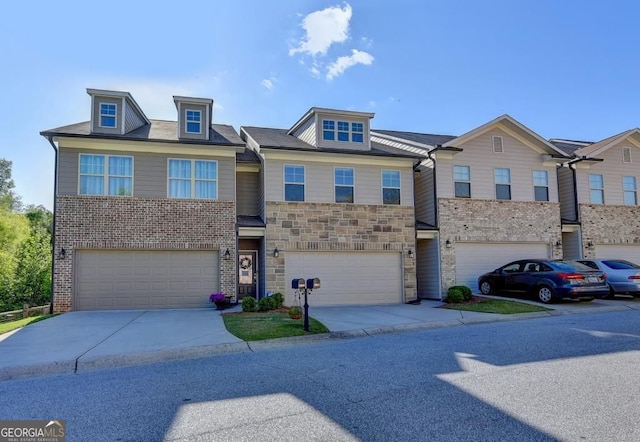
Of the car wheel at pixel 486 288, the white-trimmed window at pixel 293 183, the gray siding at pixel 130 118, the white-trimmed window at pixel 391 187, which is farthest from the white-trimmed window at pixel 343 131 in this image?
the car wheel at pixel 486 288

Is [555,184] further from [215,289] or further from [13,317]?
[13,317]

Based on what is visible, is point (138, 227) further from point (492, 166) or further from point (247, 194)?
point (492, 166)

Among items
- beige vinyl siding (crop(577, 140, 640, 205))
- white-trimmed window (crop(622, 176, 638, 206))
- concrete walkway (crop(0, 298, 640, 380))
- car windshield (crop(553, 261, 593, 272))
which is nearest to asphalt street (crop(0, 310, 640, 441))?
concrete walkway (crop(0, 298, 640, 380))

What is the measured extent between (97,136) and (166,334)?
7.88 metres

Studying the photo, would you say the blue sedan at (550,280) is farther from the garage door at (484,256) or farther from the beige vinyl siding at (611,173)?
the beige vinyl siding at (611,173)

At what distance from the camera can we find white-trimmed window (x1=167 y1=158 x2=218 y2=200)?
51.2 ft

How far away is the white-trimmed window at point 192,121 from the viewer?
53.5 feet

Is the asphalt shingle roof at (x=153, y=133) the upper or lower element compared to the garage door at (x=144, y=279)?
upper

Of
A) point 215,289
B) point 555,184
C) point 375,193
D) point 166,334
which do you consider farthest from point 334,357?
point 555,184

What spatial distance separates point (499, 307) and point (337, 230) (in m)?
6.07

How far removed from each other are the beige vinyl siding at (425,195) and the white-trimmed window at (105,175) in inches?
443

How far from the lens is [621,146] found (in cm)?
2081

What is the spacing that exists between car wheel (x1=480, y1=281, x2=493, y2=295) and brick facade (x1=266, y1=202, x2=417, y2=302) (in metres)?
2.67

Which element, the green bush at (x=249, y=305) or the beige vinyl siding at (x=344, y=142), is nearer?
the green bush at (x=249, y=305)
